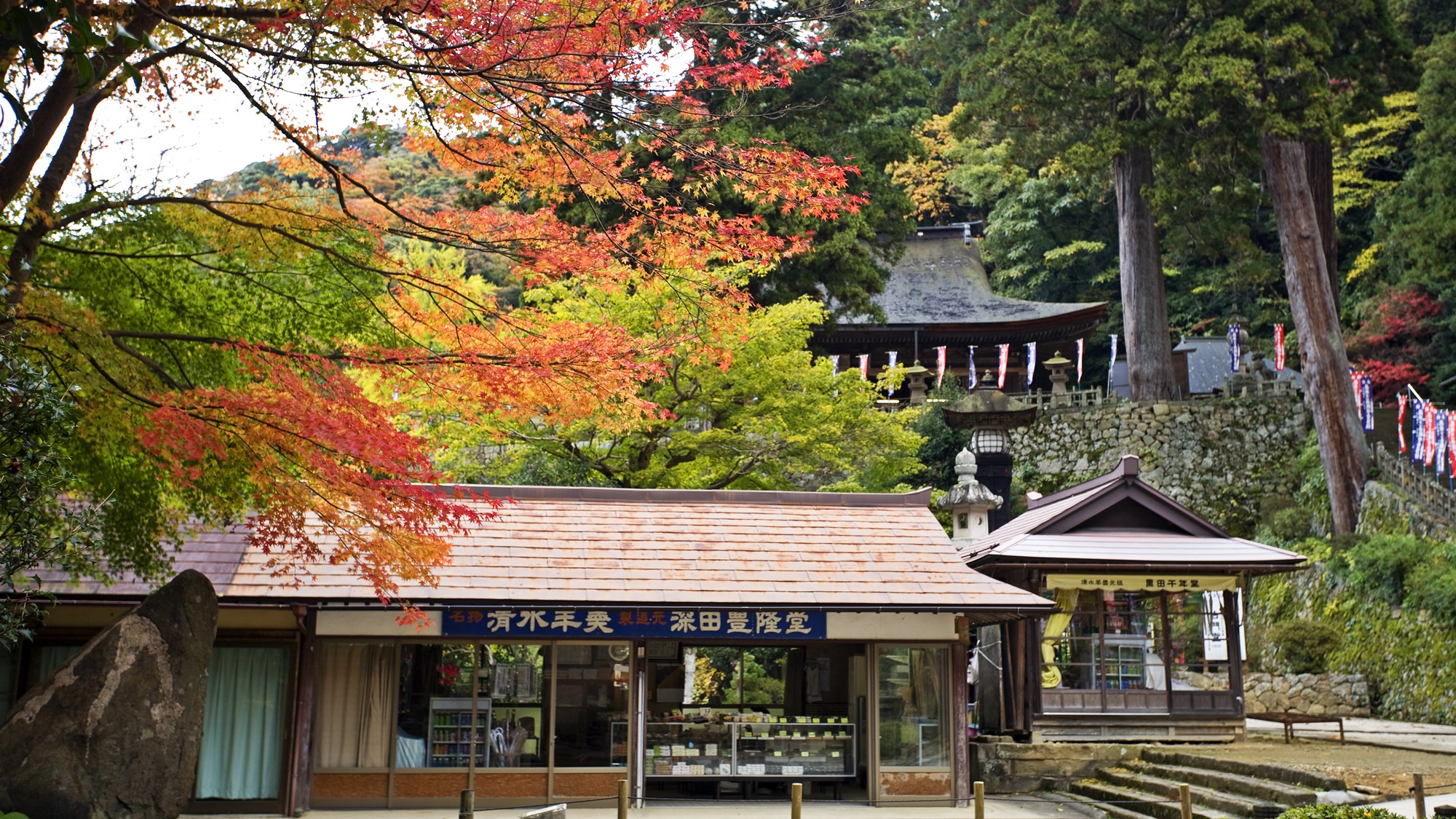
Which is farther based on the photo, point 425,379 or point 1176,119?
point 1176,119

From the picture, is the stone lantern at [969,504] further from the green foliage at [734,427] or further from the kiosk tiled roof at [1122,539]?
the green foliage at [734,427]

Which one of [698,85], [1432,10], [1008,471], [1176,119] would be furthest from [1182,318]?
[698,85]

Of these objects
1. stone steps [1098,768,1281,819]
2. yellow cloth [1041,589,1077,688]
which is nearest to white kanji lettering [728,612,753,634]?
stone steps [1098,768,1281,819]

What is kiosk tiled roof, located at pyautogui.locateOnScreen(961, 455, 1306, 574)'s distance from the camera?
16312 mm

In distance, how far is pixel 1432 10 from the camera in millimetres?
33750

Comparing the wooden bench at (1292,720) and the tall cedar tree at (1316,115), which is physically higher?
the tall cedar tree at (1316,115)

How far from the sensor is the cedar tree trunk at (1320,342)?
80.0 feet

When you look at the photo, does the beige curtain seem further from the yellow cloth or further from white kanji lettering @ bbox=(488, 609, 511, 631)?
the yellow cloth

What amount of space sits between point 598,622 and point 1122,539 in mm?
8468

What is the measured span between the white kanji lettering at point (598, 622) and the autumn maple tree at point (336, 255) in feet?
7.29

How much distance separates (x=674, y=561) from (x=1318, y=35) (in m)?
18.0

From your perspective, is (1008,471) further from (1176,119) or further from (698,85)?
(698,85)

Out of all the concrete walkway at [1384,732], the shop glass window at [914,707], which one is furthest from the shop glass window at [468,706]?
the concrete walkway at [1384,732]

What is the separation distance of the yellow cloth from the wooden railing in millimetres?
8841
